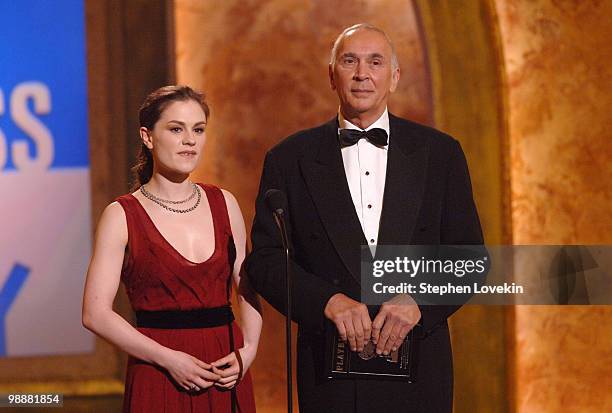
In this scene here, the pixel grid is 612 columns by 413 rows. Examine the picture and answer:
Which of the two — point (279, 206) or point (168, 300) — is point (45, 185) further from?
point (279, 206)

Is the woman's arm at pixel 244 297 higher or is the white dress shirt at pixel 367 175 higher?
the white dress shirt at pixel 367 175

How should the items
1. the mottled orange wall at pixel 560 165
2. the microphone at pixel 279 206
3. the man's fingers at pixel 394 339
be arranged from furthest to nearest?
the mottled orange wall at pixel 560 165, the man's fingers at pixel 394 339, the microphone at pixel 279 206

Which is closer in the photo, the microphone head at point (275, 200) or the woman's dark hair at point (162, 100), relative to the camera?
the microphone head at point (275, 200)

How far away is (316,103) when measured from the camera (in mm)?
3576

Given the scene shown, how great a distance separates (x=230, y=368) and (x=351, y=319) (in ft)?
1.17

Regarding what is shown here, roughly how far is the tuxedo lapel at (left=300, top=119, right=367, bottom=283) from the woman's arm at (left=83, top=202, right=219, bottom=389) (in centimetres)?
46

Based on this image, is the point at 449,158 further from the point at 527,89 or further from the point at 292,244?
the point at 527,89

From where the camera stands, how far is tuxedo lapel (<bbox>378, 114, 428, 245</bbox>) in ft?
8.07

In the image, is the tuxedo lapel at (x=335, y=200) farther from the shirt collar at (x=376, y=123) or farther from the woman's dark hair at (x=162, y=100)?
the woman's dark hair at (x=162, y=100)

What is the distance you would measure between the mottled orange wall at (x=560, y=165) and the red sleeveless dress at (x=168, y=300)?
149 cm

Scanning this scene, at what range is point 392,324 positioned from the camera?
2.34 metres

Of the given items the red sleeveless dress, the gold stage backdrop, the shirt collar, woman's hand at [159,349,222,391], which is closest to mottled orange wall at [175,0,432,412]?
the gold stage backdrop

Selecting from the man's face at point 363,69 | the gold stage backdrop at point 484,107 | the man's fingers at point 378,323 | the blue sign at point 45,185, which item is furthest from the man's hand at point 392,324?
the blue sign at point 45,185

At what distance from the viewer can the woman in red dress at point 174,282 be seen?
2375 millimetres
